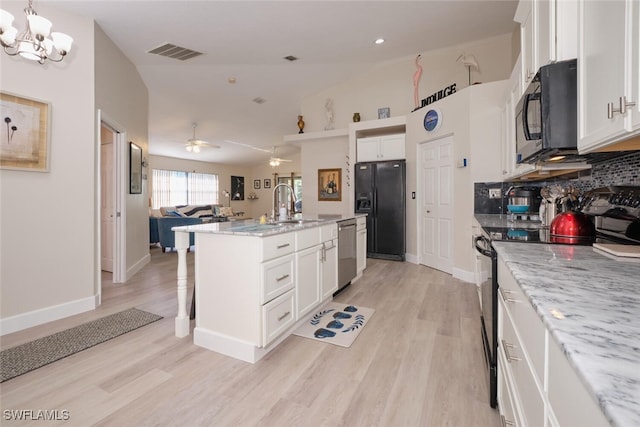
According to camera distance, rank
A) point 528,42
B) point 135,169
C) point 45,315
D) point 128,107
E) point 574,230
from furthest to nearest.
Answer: point 135,169 → point 128,107 → point 45,315 → point 528,42 → point 574,230

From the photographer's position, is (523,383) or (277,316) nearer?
(523,383)

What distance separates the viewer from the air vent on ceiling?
3.78m

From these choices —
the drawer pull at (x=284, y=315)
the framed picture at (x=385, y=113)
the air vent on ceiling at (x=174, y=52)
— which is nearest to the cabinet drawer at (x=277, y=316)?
the drawer pull at (x=284, y=315)

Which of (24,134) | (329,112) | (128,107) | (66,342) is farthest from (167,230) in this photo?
(329,112)

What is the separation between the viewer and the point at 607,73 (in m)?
1.03

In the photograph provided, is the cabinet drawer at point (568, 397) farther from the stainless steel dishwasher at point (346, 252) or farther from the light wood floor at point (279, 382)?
the stainless steel dishwasher at point (346, 252)

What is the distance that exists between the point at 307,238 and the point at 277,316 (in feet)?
2.24

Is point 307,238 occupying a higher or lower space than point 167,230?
higher

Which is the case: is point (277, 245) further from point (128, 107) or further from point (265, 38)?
point (128, 107)

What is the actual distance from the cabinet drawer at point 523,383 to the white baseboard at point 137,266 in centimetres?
440

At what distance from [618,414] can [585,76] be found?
54.1 inches

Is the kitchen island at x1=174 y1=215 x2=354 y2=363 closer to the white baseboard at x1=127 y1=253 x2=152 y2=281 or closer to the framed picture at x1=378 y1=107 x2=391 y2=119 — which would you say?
the white baseboard at x1=127 y1=253 x2=152 y2=281

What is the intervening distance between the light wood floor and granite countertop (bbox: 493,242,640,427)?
96cm

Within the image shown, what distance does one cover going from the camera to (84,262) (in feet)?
9.56
